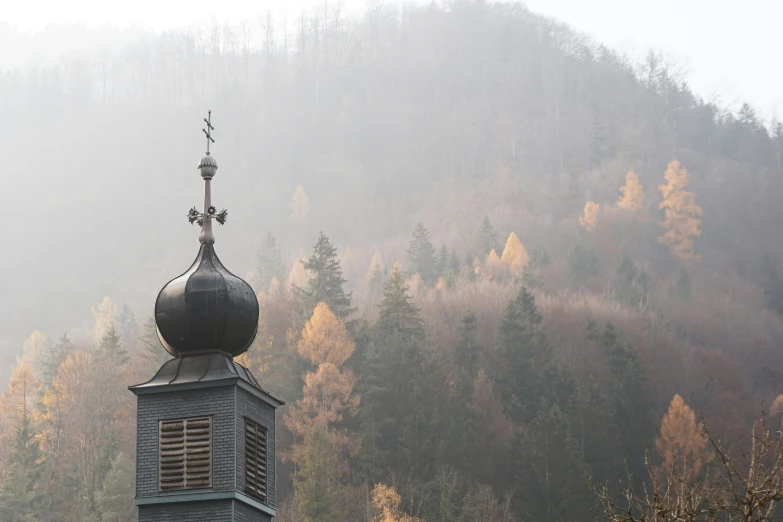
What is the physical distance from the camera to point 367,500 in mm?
65438

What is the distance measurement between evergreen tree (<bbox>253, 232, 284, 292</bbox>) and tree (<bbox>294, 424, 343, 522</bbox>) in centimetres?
4725

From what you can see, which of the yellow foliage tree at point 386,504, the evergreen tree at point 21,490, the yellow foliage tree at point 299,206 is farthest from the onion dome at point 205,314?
the yellow foliage tree at point 299,206

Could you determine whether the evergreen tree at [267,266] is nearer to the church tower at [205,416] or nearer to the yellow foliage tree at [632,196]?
the yellow foliage tree at [632,196]

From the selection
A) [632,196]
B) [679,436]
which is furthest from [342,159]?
[679,436]

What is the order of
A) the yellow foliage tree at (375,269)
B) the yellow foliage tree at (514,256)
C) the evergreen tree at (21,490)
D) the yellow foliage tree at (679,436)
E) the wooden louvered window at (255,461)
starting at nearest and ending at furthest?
the wooden louvered window at (255,461) < the evergreen tree at (21,490) < the yellow foliage tree at (679,436) < the yellow foliage tree at (375,269) < the yellow foliage tree at (514,256)

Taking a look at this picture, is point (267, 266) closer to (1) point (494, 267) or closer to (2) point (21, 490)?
(1) point (494, 267)

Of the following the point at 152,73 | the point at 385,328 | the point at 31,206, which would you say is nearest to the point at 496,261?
the point at 385,328

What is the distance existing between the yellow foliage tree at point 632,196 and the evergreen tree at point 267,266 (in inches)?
1450

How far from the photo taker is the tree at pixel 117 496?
195 feet

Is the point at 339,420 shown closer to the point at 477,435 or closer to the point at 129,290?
the point at 477,435

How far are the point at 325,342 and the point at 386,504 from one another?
515 inches

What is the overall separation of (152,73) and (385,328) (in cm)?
12923

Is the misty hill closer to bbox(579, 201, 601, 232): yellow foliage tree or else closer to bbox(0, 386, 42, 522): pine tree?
bbox(579, 201, 601, 232): yellow foliage tree

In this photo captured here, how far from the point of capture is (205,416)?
26922 millimetres
